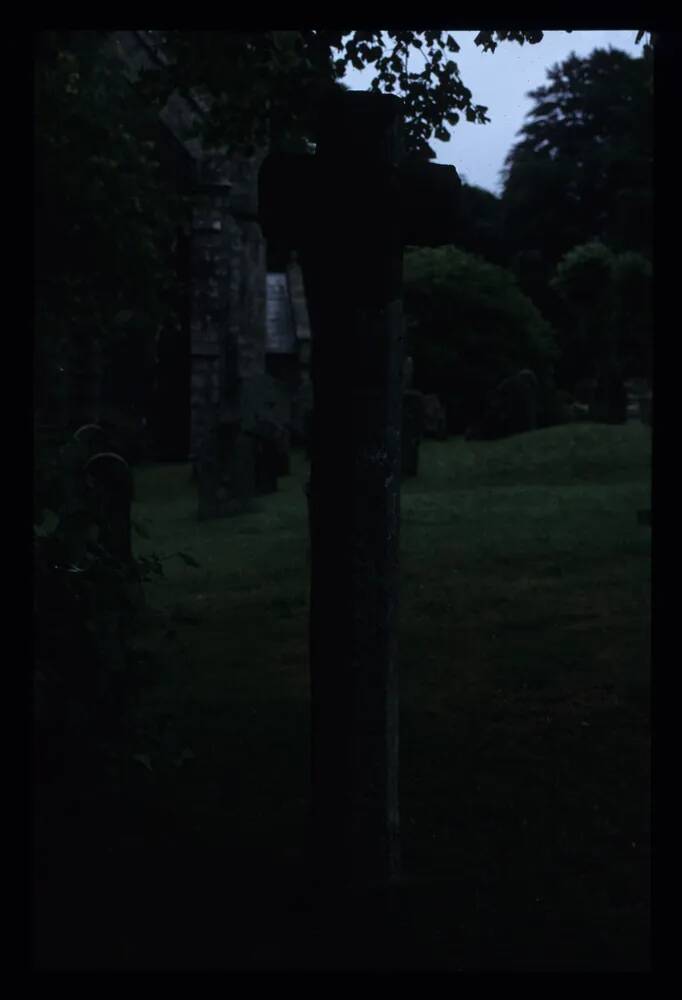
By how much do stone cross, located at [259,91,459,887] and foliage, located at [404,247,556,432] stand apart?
2801 cm

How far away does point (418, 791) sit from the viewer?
5.25 metres

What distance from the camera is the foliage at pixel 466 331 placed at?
31.6 m

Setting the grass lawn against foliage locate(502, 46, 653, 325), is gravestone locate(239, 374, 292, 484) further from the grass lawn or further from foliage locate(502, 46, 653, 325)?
foliage locate(502, 46, 653, 325)

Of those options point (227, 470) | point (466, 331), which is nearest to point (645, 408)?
point (466, 331)

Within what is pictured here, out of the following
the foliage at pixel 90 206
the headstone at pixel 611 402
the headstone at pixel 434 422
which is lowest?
the headstone at pixel 434 422

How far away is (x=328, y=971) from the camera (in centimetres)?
342

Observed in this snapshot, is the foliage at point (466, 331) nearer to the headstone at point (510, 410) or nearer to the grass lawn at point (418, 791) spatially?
the headstone at point (510, 410)

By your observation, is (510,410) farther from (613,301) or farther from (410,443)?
(613,301)

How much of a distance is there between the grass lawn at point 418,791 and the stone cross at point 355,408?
492 mm

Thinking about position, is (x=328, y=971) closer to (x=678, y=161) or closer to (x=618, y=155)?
(x=678, y=161)

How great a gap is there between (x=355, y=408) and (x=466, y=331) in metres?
29.0

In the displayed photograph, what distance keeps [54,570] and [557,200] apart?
43535mm

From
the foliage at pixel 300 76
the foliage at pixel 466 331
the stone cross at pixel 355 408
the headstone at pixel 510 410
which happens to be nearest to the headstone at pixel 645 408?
the headstone at pixel 510 410

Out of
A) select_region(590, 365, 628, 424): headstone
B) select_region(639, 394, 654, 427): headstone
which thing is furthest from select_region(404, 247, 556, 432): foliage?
select_region(639, 394, 654, 427): headstone
